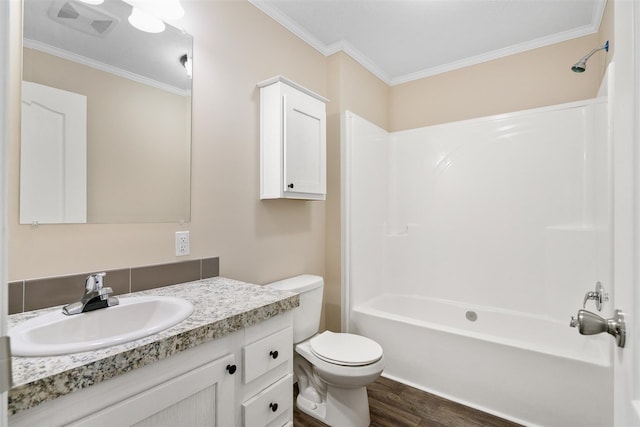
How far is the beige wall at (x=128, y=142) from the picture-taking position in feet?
4.00

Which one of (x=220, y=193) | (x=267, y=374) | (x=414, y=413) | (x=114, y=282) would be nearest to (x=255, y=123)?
(x=220, y=193)

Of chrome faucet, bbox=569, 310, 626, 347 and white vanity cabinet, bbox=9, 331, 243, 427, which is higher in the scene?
chrome faucet, bbox=569, 310, 626, 347

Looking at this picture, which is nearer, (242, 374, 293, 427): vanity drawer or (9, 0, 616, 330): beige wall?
(242, 374, 293, 427): vanity drawer

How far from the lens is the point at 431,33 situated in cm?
236

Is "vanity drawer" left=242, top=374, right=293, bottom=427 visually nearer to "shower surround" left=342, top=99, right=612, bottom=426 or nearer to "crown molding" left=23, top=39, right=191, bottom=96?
"shower surround" left=342, top=99, right=612, bottom=426

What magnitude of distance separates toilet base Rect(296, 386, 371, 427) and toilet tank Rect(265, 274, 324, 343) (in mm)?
352

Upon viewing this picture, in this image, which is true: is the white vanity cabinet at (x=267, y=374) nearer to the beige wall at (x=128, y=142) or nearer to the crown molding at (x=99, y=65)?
the beige wall at (x=128, y=142)

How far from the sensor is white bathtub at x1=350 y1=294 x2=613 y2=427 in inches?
66.5

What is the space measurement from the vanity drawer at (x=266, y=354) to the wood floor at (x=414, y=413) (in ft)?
2.84

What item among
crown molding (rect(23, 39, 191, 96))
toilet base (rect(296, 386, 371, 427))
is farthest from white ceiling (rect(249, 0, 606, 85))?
toilet base (rect(296, 386, 371, 427))

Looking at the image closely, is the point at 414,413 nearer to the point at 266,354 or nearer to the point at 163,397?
the point at 266,354

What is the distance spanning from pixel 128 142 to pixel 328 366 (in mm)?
1501

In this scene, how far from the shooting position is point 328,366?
5.61ft

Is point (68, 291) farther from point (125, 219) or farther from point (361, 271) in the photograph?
point (361, 271)
